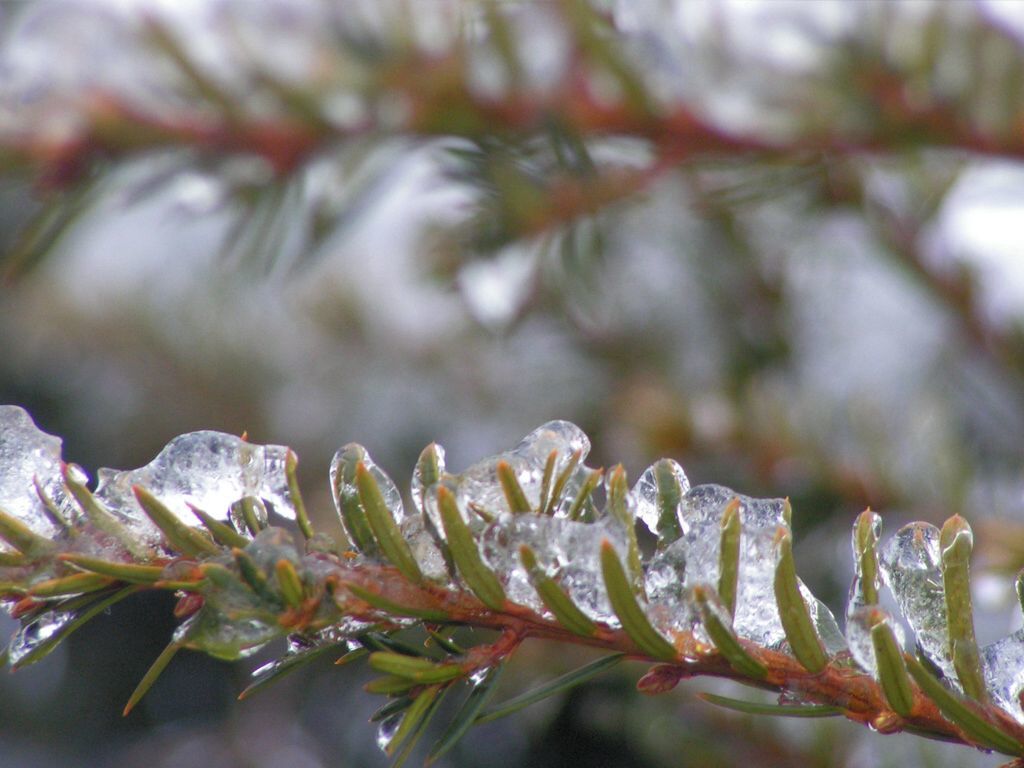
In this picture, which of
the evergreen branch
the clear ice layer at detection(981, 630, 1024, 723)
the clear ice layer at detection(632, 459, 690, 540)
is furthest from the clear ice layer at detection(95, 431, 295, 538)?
the clear ice layer at detection(981, 630, 1024, 723)

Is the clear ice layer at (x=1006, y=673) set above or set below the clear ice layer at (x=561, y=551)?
below

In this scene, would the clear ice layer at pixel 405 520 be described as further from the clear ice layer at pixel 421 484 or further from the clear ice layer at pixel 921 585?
the clear ice layer at pixel 921 585

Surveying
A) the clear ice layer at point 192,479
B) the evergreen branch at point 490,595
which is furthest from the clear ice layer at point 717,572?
the clear ice layer at point 192,479

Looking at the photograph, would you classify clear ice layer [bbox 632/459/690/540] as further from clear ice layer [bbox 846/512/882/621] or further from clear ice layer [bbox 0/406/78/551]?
clear ice layer [bbox 0/406/78/551]

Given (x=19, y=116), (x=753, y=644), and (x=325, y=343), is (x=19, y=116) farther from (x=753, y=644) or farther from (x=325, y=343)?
(x=325, y=343)

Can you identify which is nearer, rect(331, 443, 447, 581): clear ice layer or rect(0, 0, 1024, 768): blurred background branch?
rect(331, 443, 447, 581): clear ice layer
